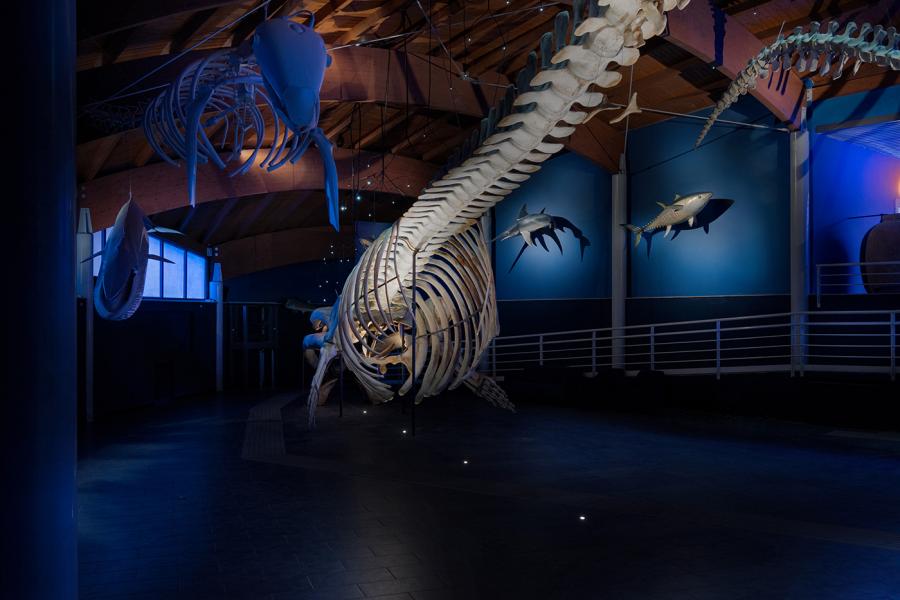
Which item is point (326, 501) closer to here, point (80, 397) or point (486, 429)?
point (486, 429)

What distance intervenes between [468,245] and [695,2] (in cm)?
519

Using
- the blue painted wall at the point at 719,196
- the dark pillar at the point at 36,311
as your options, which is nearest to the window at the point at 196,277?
the blue painted wall at the point at 719,196

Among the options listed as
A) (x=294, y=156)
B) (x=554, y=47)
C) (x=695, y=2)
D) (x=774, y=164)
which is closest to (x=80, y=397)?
(x=294, y=156)

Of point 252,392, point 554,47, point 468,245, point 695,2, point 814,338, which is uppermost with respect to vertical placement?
point 695,2

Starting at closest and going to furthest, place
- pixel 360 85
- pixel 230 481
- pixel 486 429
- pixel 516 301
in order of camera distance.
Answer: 1. pixel 230 481
2. pixel 486 429
3. pixel 360 85
4. pixel 516 301

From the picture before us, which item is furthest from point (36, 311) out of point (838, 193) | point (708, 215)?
point (708, 215)

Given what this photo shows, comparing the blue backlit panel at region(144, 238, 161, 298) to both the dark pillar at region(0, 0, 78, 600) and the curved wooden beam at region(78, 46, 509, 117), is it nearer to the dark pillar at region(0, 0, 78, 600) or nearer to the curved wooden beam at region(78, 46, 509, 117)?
the curved wooden beam at region(78, 46, 509, 117)

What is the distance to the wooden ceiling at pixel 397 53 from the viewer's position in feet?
28.6

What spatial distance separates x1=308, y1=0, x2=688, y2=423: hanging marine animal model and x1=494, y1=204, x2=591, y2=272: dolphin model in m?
4.09

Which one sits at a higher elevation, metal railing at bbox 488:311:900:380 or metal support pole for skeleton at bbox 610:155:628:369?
metal support pole for skeleton at bbox 610:155:628:369

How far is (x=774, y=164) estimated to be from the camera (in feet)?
42.3

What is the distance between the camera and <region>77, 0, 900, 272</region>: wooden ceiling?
8719mm

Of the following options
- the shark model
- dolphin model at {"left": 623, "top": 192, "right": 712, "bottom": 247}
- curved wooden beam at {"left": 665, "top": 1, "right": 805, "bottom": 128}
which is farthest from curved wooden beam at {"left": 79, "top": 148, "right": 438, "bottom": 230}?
curved wooden beam at {"left": 665, "top": 1, "right": 805, "bottom": 128}

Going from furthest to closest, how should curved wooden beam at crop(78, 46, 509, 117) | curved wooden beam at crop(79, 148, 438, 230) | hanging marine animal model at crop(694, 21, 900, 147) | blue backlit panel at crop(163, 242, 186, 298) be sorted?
blue backlit panel at crop(163, 242, 186, 298) < curved wooden beam at crop(79, 148, 438, 230) < curved wooden beam at crop(78, 46, 509, 117) < hanging marine animal model at crop(694, 21, 900, 147)
